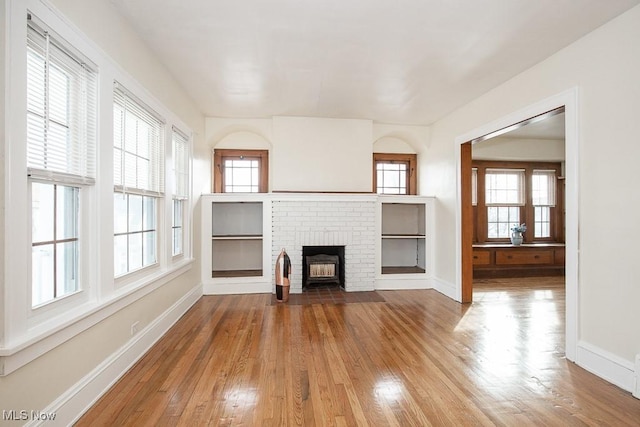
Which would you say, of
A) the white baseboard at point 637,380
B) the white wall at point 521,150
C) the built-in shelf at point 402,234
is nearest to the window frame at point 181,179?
the built-in shelf at point 402,234

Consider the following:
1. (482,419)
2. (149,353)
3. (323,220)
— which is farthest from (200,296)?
(482,419)

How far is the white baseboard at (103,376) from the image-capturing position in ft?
5.70

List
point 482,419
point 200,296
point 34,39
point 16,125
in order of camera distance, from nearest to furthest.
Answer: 1. point 16,125
2. point 34,39
3. point 482,419
4. point 200,296

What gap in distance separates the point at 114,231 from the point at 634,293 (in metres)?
3.96

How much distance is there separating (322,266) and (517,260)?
4172mm

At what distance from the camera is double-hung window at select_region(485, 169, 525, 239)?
257 inches

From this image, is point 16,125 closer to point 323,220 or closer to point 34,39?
point 34,39

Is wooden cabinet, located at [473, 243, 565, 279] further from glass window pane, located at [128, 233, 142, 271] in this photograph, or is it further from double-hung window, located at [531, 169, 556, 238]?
glass window pane, located at [128, 233, 142, 271]

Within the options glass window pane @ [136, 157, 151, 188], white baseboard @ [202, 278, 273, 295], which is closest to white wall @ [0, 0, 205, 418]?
glass window pane @ [136, 157, 151, 188]

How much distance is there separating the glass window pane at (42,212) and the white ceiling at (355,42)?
153 centimetres

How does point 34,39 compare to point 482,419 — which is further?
point 482,419

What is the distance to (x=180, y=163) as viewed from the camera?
3906mm

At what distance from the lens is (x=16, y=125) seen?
56.1 inches

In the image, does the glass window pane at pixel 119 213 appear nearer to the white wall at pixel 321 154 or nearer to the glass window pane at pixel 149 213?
the glass window pane at pixel 149 213
